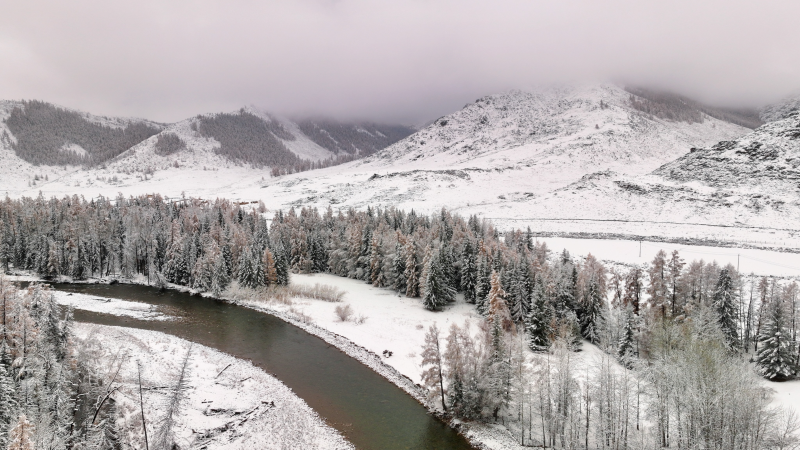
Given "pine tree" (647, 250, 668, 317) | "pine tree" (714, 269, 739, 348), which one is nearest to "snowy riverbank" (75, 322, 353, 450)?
"pine tree" (714, 269, 739, 348)

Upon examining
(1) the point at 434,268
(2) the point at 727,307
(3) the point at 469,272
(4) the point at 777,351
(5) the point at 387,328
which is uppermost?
(1) the point at 434,268

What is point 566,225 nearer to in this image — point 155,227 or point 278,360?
point 278,360

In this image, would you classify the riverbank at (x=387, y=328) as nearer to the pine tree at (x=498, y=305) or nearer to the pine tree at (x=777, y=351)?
the pine tree at (x=777, y=351)

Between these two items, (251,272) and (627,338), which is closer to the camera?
(627,338)

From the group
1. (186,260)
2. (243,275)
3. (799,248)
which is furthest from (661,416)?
(186,260)

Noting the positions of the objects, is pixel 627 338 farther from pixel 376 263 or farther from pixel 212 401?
pixel 376 263

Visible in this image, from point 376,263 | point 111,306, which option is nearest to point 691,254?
point 376,263

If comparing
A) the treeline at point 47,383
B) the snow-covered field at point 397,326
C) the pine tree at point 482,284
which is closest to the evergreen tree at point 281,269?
the snow-covered field at point 397,326
